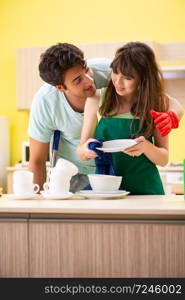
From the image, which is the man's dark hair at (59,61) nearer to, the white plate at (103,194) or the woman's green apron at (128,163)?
the woman's green apron at (128,163)

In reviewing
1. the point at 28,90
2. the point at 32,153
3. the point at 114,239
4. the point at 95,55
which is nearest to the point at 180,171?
the point at 95,55

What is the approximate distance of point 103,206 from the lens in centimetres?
194

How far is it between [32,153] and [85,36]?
127 inches

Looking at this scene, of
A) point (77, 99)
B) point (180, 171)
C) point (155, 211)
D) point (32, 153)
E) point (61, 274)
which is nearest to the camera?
point (155, 211)

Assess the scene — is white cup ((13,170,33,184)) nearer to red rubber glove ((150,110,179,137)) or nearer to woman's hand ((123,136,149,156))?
woman's hand ((123,136,149,156))

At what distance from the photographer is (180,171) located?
5000mm

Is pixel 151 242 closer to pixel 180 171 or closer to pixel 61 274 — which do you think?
pixel 61 274

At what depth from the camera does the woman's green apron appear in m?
2.51

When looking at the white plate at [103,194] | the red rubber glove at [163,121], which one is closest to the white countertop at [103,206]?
the white plate at [103,194]

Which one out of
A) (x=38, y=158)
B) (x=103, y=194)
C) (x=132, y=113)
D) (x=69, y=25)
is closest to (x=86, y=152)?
(x=103, y=194)

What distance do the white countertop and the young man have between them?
0.58 meters

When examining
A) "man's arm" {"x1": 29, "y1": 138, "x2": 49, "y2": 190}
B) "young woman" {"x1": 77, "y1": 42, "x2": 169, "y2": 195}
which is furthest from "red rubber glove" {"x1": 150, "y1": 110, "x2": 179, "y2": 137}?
"man's arm" {"x1": 29, "y1": 138, "x2": 49, "y2": 190}

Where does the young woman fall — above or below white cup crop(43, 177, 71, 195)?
above

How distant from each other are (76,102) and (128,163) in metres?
0.50
